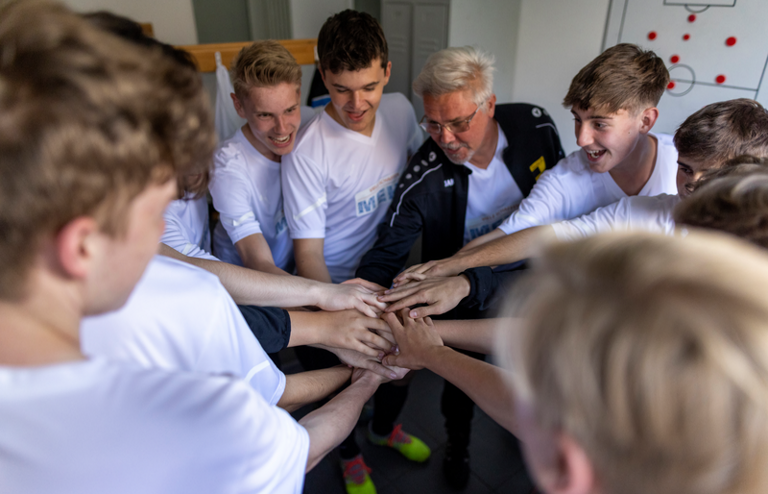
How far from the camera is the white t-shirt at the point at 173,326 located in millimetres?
808

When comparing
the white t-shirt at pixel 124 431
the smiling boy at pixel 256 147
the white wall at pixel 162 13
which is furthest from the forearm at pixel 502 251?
the white wall at pixel 162 13

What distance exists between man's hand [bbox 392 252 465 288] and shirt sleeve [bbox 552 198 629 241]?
392 mm

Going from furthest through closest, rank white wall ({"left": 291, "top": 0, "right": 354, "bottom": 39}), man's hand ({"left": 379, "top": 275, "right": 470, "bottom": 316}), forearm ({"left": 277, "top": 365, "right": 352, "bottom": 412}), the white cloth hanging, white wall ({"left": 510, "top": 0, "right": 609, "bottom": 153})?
white wall ({"left": 291, "top": 0, "right": 354, "bottom": 39}) < white wall ({"left": 510, "top": 0, "right": 609, "bottom": 153}) < the white cloth hanging < man's hand ({"left": 379, "top": 275, "right": 470, "bottom": 316}) < forearm ({"left": 277, "top": 365, "right": 352, "bottom": 412})

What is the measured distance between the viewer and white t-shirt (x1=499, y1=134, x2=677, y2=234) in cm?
186

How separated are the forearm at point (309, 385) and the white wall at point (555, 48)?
2.53 meters

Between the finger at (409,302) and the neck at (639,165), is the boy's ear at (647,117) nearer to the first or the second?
the neck at (639,165)

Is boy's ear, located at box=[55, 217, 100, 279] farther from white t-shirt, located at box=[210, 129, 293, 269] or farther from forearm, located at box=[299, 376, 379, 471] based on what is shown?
white t-shirt, located at box=[210, 129, 293, 269]

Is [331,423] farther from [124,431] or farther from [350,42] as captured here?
[350,42]

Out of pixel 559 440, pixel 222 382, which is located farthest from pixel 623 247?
pixel 222 382

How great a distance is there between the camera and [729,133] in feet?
4.68

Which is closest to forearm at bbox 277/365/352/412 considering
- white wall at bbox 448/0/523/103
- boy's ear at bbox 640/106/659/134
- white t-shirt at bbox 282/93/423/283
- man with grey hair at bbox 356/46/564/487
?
man with grey hair at bbox 356/46/564/487

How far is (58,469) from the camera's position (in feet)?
1.85

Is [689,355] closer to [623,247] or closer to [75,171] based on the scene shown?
[623,247]

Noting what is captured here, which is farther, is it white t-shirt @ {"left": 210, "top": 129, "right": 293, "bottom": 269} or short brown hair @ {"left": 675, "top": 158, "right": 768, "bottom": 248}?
white t-shirt @ {"left": 210, "top": 129, "right": 293, "bottom": 269}
